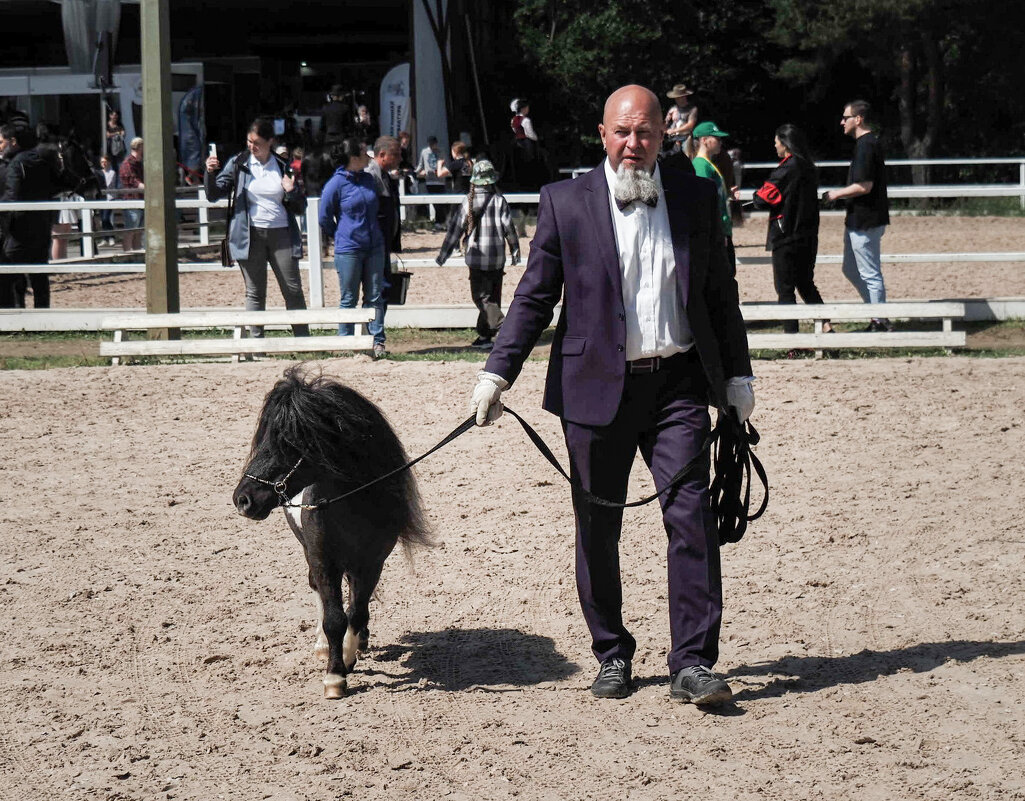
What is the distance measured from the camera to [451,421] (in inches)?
351

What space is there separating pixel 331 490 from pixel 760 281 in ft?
39.8

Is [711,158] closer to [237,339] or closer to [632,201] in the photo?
[237,339]

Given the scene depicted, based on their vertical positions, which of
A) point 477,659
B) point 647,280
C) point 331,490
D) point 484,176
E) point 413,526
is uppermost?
point 484,176

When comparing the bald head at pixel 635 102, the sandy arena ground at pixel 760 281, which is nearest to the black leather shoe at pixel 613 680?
the bald head at pixel 635 102

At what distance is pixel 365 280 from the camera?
38.1ft

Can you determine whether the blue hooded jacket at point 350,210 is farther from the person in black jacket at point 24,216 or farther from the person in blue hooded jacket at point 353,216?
the person in black jacket at point 24,216

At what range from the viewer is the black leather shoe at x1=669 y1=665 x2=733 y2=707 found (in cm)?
434

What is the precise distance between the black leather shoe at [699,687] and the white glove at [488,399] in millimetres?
1053

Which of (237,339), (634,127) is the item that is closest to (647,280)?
(634,127)

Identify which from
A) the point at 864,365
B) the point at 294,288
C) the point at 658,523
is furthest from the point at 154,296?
the point at 658,523

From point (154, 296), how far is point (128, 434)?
4093mm

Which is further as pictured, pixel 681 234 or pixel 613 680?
pixel 613 680

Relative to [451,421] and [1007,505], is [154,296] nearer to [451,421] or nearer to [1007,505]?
[451,421]

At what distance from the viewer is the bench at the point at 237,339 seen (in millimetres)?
11125
